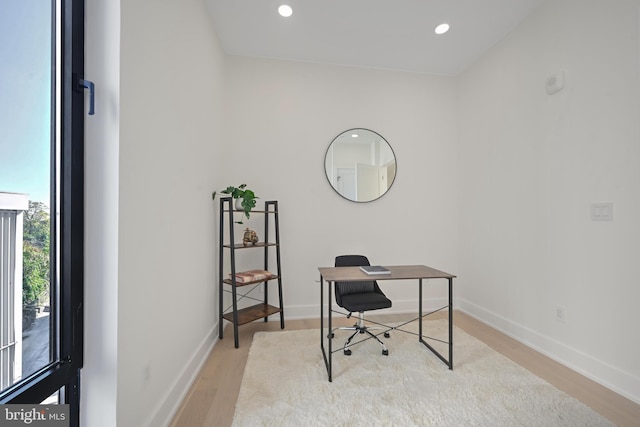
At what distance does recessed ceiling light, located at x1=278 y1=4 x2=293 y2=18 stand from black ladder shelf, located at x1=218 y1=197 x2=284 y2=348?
1.82 m

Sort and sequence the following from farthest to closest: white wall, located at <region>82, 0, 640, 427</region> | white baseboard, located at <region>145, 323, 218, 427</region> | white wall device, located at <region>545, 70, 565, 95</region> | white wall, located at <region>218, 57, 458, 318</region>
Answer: white wall, located at <region>218, 57, 458, 318</region>, white wall device, located at <region>545, 70, 565, 95</region>, white baseboard, located at <region>145, 323, 218, 427</region>, white wall, located at <region>82, 0, 640, 427</region>

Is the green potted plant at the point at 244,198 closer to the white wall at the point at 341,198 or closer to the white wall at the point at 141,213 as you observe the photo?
the white wall at the point at 341,198

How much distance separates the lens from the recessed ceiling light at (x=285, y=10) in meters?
2.50

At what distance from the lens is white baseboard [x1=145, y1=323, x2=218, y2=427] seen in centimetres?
151

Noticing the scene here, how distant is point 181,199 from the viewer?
1903mm

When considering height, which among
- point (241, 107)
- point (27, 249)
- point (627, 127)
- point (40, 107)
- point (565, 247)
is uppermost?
point (241, 107)

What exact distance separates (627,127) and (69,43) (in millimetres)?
3237

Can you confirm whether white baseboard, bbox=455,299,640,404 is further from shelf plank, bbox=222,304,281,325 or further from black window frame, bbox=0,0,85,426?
black window frame, bbox=0,0,85,426

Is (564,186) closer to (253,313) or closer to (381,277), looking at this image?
(381,277)

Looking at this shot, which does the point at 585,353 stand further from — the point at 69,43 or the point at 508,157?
the point at 69,43

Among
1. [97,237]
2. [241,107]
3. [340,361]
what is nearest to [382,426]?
[340,361]

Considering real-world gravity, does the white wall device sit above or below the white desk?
above

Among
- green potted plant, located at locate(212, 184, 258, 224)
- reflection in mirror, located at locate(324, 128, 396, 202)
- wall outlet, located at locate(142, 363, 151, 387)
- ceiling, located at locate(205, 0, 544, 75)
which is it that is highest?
ceiling, located at locate(205, 0, 544, 75)

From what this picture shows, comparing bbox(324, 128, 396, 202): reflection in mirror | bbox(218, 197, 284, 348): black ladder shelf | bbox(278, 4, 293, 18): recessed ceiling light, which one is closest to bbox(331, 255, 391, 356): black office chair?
bbox(218, 197, 284, 348): black ladder shelf
